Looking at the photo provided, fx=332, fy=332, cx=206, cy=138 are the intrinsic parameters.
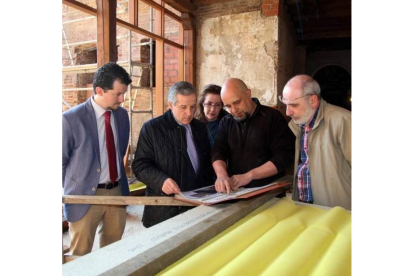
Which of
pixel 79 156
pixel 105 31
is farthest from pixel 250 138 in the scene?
pixel 105 31

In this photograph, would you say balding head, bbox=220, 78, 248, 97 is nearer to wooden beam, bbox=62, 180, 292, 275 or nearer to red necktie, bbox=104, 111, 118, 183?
red necktie, bbox=104, 111, 118, 183

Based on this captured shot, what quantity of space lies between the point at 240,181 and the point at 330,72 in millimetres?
9838

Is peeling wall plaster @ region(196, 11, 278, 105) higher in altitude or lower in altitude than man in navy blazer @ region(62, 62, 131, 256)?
higher

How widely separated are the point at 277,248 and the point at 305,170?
1229mm

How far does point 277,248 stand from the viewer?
1.27 metres

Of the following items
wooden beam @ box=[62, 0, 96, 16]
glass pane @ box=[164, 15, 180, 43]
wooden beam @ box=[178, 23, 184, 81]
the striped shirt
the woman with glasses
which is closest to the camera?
the striped shirt

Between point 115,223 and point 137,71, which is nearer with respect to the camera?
point 115,223

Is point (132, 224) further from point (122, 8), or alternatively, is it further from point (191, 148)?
point (122, 8)

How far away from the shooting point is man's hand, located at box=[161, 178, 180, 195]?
2.14 meters

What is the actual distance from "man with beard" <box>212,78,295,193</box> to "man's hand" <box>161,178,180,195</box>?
48cm

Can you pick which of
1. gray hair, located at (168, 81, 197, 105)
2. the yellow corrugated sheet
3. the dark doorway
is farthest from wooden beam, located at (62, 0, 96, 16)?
the dark doorway

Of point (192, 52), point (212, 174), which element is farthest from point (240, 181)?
point (192, 52)
